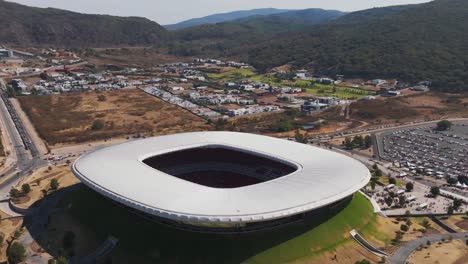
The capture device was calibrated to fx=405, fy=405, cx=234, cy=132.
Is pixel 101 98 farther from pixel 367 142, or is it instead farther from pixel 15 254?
pixel 15 254

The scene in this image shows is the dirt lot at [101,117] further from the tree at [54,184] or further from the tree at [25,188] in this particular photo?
the tree at [25,188]

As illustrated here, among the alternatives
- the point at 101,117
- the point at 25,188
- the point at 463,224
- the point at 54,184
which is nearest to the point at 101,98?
the point at 101,117

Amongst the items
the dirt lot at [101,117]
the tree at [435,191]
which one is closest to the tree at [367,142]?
the tree at [435,191]

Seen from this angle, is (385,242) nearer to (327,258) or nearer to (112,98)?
(327,258)

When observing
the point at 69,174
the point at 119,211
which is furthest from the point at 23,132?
the point at 119,211

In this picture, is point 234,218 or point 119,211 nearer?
point 234,218
